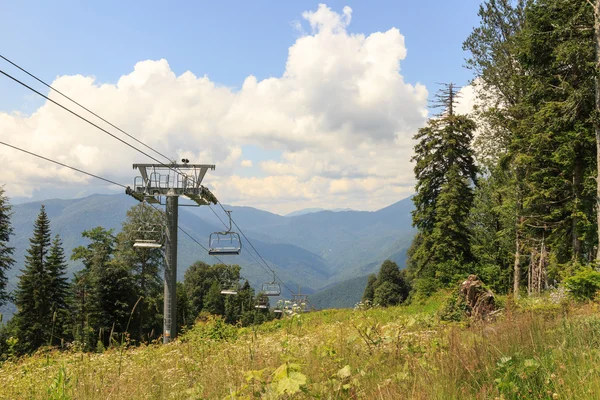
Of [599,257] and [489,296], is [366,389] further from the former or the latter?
→ [599,257]

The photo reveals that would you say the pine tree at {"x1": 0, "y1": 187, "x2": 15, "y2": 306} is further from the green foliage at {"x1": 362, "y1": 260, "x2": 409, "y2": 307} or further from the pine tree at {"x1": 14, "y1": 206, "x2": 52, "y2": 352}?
the green foliage at {"x1": 362, "y1": 260, "x2": 409, "y2": 307}

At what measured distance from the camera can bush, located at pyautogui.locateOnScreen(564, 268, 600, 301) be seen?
35.5 feet

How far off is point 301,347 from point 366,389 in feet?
6.66

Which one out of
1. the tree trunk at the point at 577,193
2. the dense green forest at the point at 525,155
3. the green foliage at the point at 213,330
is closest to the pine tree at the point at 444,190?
the dense green forest at the point at 525,155

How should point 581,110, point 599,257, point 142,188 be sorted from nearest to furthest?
point 599,257 < point 581,110 < point 142,188

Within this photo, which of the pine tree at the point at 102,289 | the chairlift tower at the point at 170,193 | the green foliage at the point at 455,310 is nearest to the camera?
the green foliage at the point at 455,310

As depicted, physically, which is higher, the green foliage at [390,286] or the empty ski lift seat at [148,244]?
the empty ski lift seat at [148,244]

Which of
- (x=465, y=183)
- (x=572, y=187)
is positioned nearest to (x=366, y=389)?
(x=572, y=187)

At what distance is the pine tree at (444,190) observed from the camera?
25.6 m

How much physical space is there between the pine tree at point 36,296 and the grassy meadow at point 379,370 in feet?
111

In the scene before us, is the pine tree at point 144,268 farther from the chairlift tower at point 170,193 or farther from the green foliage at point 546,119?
the green foliage at point 546,119

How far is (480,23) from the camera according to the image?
22156mm

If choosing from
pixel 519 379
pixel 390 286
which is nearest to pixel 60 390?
pixel 519 379

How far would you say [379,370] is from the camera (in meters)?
3.98
